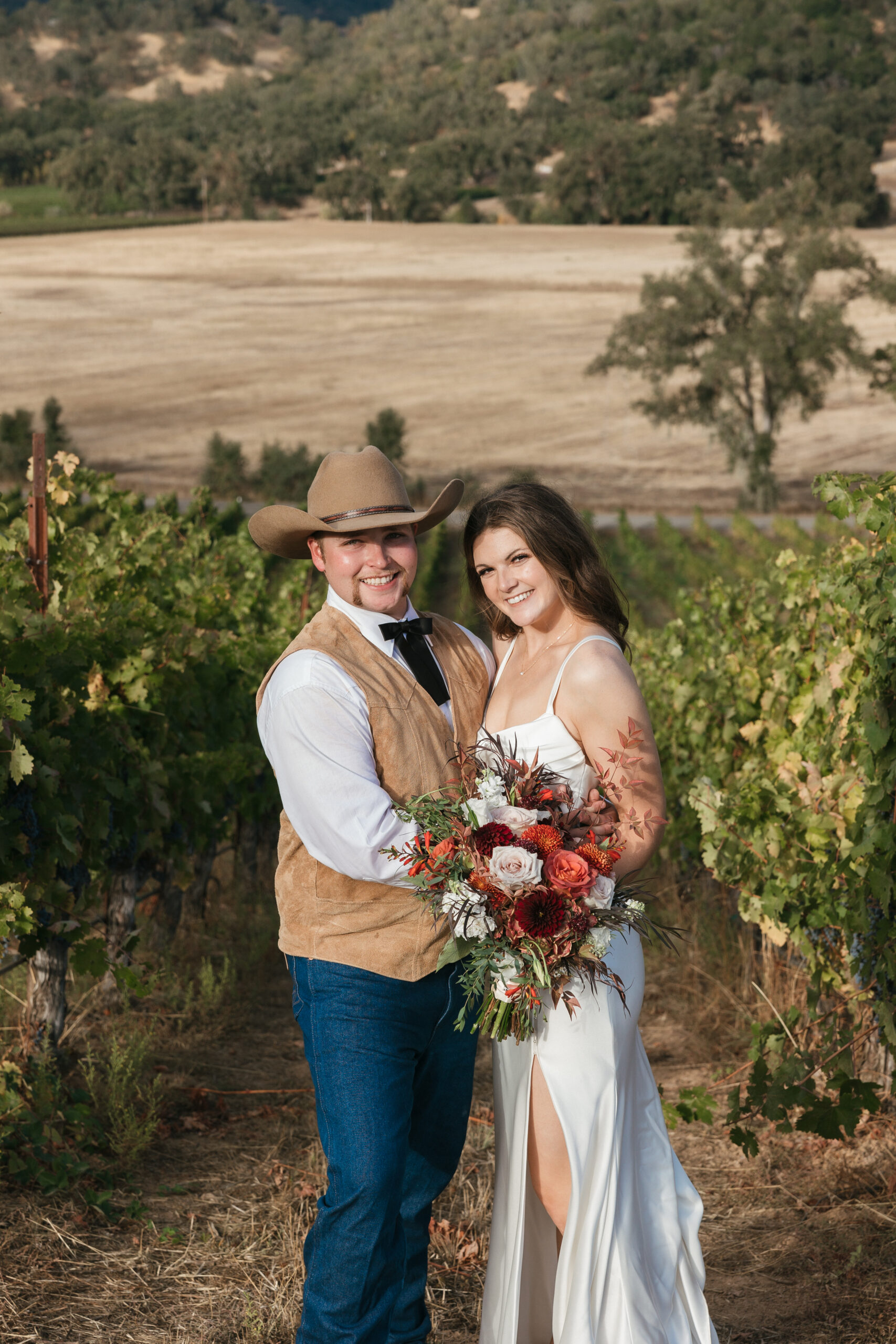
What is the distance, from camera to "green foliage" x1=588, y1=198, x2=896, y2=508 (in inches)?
1889

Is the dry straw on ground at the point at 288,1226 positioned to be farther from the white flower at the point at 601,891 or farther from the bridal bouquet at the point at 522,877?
the white flower at the point at 601,891

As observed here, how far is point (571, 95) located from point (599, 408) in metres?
70.5

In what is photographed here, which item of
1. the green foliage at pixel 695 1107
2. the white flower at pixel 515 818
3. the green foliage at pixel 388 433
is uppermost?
the green foliage at pixel 388 433

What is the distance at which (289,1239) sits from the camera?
11.1 ft

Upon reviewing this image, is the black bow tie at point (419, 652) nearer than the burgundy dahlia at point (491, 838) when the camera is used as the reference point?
No

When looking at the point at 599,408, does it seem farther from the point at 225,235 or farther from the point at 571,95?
the point at 571,95

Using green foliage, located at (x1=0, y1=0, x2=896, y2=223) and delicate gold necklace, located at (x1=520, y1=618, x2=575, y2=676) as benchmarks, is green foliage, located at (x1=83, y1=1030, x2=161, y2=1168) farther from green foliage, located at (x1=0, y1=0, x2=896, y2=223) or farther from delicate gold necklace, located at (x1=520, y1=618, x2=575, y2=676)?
green foliage, located at (x1=0, y1=0, x2=896, y2=223)

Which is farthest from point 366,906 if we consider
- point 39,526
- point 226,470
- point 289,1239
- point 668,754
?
point 226,470

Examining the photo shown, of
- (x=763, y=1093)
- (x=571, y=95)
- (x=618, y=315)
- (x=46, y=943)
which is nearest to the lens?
(x=763, y=1093)

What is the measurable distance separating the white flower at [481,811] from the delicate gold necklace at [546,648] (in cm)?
53

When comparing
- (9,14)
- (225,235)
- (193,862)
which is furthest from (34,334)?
(9,14)

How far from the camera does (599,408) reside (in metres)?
60.8

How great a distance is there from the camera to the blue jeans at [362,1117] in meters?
2.44

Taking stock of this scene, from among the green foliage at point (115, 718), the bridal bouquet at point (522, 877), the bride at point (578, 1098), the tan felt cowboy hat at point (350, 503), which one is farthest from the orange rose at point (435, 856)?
the green foliage at point (115, 718)
